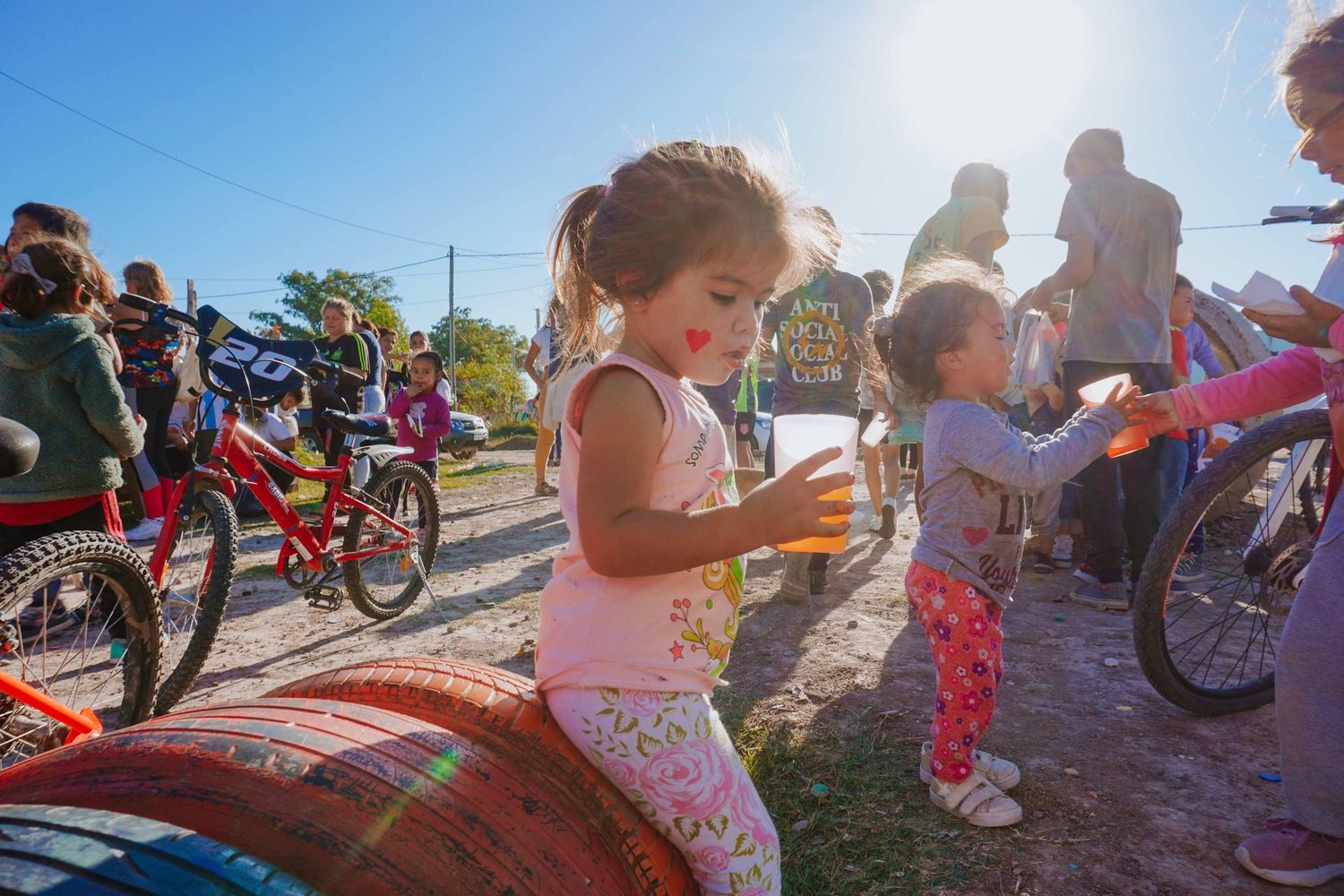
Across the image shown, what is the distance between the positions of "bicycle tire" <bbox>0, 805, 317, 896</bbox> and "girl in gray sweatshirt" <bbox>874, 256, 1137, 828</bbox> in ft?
5.75

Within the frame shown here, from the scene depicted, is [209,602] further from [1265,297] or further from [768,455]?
[1265,297]

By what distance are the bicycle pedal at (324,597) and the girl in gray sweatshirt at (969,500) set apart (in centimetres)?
304

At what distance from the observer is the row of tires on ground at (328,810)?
2.61ft

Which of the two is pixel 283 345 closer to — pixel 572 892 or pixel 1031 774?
pixel 572 892

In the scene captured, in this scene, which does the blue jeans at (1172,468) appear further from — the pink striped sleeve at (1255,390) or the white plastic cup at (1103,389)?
the white plastic cup at (1103,389)

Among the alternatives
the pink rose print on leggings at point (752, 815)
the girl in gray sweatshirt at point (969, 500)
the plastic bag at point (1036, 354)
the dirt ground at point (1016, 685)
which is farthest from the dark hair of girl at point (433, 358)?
the pink rose print on leggings at point (752, 815)

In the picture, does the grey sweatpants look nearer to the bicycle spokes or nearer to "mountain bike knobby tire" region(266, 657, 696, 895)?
the bicycle spokes

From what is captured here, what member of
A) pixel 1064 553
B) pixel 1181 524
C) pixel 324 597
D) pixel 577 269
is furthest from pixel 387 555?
pixel 1064 553

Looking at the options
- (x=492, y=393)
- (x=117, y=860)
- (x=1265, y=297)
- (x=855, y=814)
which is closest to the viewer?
(x=117, y=860)

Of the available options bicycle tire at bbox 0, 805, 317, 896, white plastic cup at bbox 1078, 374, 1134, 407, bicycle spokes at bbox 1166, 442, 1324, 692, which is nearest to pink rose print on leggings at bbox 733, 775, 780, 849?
bicycle tire at bbox 0, 805, 317, 896

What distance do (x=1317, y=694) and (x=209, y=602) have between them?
3.67 metres

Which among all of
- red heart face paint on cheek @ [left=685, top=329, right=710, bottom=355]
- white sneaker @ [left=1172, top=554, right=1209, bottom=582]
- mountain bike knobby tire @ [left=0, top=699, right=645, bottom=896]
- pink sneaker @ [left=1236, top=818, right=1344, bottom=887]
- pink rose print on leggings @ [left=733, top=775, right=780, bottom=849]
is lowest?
pink sneaker @ [left=1236, top=818, right=1344, bottom=887]

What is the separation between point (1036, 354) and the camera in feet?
16.2

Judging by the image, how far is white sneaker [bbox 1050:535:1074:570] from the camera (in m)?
4.89
